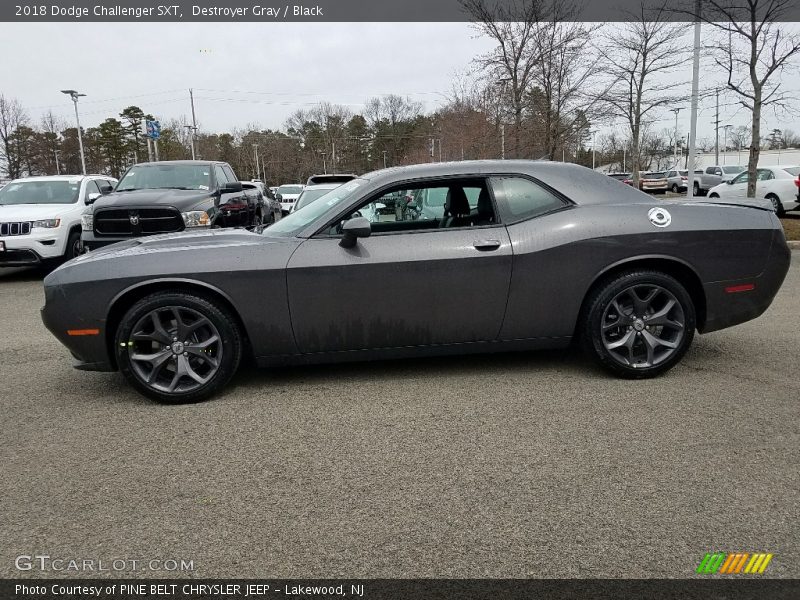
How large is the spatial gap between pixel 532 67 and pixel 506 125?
5.41ft

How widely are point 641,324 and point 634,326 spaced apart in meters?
0.05

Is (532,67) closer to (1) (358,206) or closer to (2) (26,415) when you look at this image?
(1) (358,206)

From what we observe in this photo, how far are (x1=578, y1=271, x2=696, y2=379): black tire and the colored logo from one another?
197cm

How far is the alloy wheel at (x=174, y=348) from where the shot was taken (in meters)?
3.88

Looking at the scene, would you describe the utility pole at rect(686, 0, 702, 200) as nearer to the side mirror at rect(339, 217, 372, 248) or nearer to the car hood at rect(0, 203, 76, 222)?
the side mirror at rect(339, 217, 372, 248)

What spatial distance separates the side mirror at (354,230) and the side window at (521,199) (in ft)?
3.15

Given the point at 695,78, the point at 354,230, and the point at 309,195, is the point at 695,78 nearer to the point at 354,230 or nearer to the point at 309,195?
the point at 309,195

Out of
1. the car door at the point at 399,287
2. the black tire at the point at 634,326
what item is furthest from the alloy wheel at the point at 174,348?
the black tire at the point at 634,326

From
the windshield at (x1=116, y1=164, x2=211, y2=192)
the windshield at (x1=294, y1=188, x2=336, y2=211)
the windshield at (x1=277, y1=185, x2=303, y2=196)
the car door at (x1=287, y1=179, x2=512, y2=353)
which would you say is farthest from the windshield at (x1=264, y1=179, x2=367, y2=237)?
the windshield at (x1=277, y1=185, x2=303, y2=196)

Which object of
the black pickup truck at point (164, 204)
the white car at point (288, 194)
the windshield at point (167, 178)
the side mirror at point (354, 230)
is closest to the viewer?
the side mirror at point (354, 230)

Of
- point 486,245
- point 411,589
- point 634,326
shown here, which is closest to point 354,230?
point 486,245

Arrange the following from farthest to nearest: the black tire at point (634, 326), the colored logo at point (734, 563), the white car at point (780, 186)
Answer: the white car at point (780, 186) → the black tire at point (634, 326) → the colored logo at point (734, 563)

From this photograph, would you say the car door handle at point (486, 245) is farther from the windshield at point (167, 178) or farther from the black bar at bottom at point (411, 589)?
the windshield at point (167, 178)

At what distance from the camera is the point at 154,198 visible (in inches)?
336
